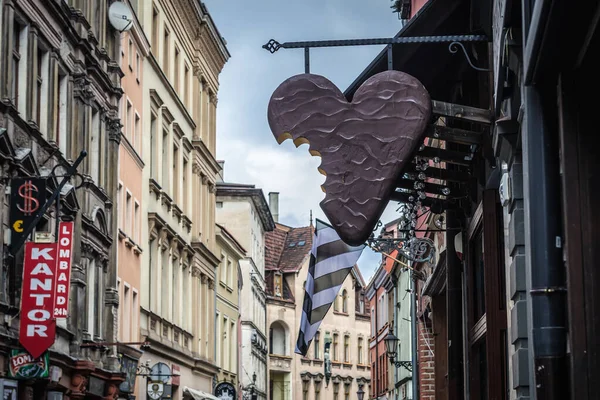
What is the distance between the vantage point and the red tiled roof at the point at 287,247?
86.2 m

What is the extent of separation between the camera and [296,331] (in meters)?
85.6

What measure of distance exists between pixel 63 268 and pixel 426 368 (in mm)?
15597

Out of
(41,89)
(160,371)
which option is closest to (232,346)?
(160,371)

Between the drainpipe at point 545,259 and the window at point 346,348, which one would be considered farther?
the window at point 346,348

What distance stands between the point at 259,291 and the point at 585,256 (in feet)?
225

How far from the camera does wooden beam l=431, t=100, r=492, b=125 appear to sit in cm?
907

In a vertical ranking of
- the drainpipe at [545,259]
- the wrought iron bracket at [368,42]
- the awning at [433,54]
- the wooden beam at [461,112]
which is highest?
the awning at [433,54]

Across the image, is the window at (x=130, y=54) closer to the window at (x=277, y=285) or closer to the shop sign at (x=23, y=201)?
the shop sign at (x=23, y=201)

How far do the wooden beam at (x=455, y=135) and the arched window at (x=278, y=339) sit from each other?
7471 cm

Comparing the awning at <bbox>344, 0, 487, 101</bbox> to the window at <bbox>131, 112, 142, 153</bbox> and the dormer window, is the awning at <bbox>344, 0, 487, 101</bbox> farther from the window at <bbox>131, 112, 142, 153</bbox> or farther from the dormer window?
the dormer window

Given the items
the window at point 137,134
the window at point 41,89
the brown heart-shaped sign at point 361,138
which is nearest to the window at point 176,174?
the window at point 137,134

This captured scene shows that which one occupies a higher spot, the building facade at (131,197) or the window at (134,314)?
the building facade at (131,197)

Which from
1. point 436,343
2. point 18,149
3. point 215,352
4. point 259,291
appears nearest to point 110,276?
point 18,149

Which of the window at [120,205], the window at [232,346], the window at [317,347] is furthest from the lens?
the window at [317,347]
